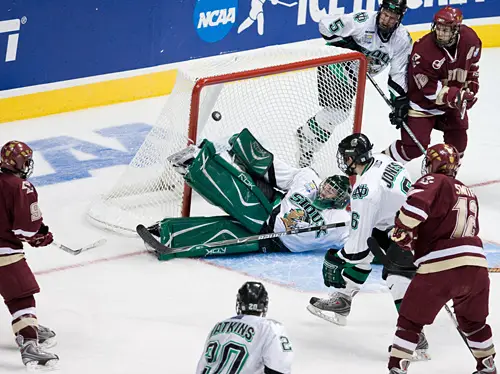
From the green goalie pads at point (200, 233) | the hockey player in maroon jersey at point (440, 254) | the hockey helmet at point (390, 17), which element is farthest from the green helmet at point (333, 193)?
the hockey player in maroon jersey at point (440, 254)

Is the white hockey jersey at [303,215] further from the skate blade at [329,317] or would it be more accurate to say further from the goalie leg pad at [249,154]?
the skate blade at [329,317]

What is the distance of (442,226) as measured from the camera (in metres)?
4.48

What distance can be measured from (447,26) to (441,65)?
251mm

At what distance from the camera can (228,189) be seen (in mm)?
5980

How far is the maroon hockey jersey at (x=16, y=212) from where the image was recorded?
15.2 ft

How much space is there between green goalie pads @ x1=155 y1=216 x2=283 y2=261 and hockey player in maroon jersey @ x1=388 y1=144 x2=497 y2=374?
63.1 inches

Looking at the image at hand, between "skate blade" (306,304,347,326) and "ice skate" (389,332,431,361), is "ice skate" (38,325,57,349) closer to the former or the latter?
"skate blade" (306,304,347,326)

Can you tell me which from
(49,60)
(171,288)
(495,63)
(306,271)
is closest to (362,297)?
(306,271)

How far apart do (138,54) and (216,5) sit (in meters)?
0.72

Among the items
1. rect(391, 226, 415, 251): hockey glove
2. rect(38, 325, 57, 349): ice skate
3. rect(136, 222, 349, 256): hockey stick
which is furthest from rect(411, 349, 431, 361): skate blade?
rect(38, 325, 57, 349): ice skate

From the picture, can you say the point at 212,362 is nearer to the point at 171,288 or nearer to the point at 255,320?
the point at 255,320

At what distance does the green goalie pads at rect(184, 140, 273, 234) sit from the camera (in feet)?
19.5

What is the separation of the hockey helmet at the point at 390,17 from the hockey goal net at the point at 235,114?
0.62 feet

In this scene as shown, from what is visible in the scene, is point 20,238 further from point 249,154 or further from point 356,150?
point 249,154
